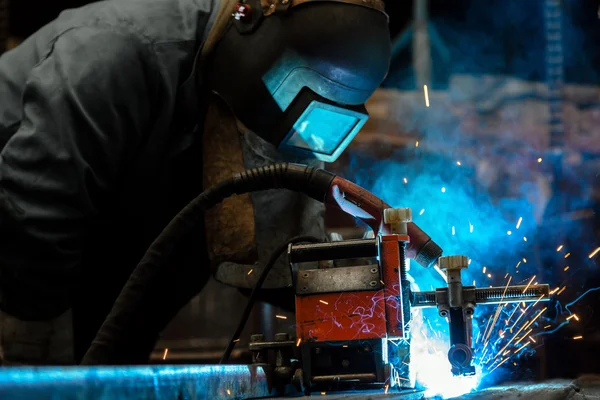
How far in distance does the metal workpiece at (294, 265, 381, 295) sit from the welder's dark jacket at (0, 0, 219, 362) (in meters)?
0.77

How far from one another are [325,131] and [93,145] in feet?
2.55

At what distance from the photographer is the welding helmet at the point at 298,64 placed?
2.01 meters

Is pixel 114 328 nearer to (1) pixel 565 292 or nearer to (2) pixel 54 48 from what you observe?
(2) pixel 54 48

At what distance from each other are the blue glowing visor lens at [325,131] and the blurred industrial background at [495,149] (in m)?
0.55

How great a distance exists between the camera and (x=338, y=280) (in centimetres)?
155

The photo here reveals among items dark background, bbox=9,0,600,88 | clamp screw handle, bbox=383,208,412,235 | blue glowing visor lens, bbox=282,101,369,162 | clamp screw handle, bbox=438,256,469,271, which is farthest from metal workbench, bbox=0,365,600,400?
dark background, bbox=9,0,600,88

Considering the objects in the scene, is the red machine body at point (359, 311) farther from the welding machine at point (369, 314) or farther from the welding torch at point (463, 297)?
the welding torch at point (463, 297)

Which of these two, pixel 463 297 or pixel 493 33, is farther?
pixel 493 33

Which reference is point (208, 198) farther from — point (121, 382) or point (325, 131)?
point (121, 382)

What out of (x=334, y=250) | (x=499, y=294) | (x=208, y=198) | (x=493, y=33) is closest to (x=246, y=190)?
(x=208, y=198)

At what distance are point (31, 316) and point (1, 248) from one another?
0.88ft

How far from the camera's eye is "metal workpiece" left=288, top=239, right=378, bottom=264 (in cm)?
156

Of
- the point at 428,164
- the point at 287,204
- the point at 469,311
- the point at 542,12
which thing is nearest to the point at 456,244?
the point at 428,164

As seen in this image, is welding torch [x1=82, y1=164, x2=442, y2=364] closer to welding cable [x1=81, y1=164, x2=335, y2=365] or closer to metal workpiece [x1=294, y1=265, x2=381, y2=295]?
welding cable [x1=81, y1=164, x2=335, y2=365]
